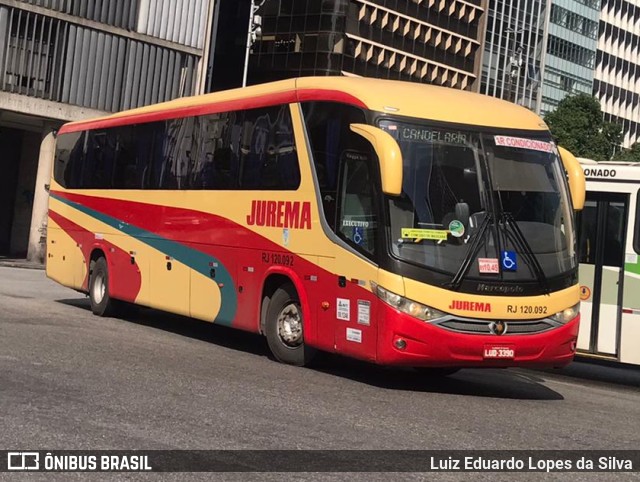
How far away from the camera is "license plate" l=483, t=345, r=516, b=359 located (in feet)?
41.5

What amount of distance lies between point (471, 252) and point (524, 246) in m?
0.66

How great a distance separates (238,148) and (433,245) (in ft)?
13.2

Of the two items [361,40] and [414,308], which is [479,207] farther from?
[361,40]

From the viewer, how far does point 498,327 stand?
12727mm

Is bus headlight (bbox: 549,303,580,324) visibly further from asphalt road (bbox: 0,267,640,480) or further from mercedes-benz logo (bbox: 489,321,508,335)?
asphalt road (bbox: 0,267,640,480)

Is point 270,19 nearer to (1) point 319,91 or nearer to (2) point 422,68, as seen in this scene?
(2) point 422,68

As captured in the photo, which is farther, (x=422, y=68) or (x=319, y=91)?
(x=422, y=68)

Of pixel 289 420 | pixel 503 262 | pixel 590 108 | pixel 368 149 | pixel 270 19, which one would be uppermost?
pixel 270 19

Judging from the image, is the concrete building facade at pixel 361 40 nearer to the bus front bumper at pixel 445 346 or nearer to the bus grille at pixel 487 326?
the bus grille at pixel 487 326

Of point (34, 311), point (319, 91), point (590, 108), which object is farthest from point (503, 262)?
point (590, 108)

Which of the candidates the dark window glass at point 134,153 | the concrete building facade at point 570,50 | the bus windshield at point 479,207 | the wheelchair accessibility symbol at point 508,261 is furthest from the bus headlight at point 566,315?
the concrete building facade at point 570,50

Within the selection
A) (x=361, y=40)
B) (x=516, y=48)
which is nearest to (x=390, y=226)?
(x=361, y=40)

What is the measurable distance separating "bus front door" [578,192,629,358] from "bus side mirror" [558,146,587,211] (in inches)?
117

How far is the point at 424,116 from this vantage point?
13.0 metres
